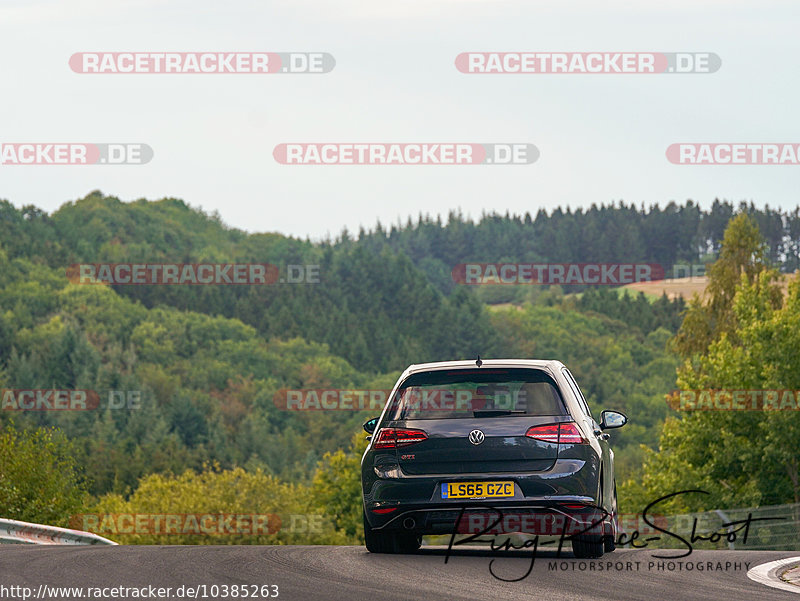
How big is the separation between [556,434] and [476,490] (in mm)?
776

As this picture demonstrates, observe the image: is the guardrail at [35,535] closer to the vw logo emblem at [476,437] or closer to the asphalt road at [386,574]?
the asphalt road at [386,574]

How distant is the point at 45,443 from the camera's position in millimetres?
40969

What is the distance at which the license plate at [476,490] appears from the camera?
10266 millimetres

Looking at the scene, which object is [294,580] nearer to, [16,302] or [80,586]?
[80,586]

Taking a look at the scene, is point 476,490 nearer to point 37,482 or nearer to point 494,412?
point 494,412

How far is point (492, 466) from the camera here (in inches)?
407

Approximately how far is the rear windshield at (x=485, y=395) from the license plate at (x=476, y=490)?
0.57 metres

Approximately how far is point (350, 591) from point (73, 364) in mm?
154911

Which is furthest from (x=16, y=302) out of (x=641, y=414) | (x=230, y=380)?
(x=641, y=414)
